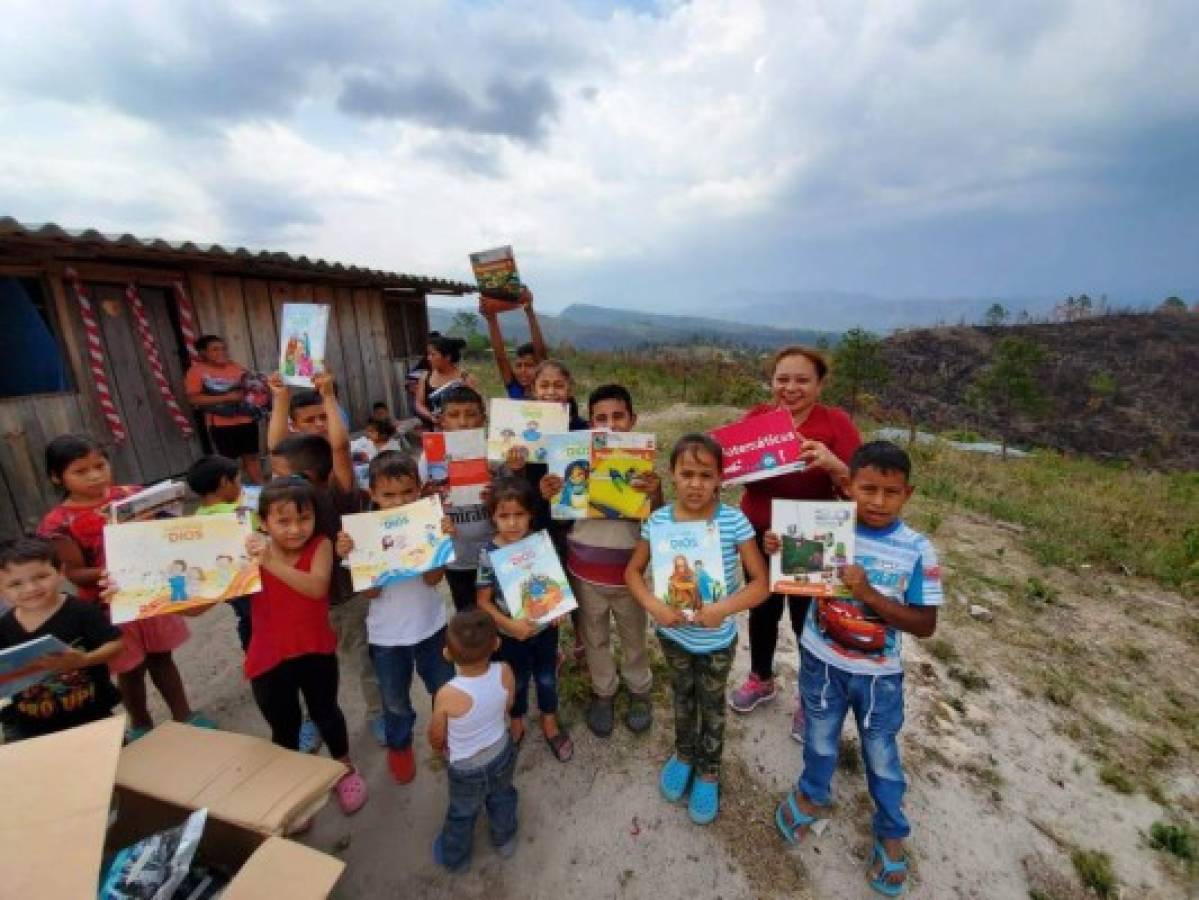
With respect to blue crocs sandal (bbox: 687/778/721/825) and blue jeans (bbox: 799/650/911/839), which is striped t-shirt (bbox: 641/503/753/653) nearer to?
blue jeans (bbox: 799/650/911/839)

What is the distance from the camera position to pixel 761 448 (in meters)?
2.38

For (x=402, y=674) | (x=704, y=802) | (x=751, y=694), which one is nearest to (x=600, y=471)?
(x=402, y=674)

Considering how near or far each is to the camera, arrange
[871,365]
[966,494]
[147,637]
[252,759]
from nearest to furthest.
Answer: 1. [252,759]
2. [147,637]
3. [966,494]
4. [871,365]

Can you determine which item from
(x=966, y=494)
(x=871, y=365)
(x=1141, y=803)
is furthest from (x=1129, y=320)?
(x=1141, y=803)

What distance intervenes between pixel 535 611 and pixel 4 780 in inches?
71.2

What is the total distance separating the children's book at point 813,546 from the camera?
2141 millimetres

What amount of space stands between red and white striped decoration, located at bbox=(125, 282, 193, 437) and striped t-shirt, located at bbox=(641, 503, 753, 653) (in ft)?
21.6

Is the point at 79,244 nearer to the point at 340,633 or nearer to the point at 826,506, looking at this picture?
the point at 340,633

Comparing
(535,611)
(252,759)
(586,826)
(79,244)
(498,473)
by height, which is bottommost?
(586,826)

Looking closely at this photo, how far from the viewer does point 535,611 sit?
248cm

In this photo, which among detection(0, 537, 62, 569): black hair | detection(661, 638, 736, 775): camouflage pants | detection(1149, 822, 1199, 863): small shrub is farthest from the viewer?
detection(1149, 822, 1199, 863): small shrub

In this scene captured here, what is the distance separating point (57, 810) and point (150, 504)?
4.48ft

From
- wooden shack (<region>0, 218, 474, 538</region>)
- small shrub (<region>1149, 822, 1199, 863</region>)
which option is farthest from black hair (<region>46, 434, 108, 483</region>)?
small shrub (<region>1149, 822, 1199, 863</region>)

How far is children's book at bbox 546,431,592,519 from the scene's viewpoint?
2684 mm
